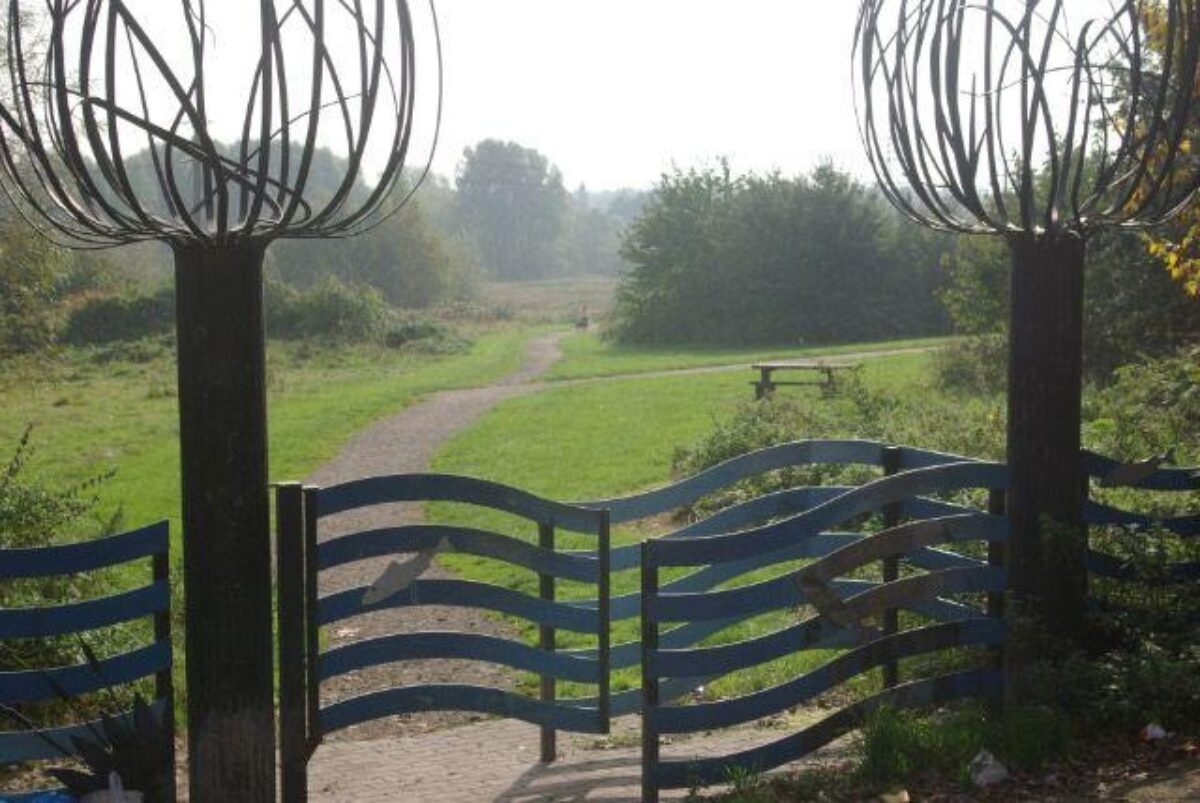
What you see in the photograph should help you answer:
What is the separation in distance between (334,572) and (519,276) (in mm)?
113123

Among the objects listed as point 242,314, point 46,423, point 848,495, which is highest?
point 242,314

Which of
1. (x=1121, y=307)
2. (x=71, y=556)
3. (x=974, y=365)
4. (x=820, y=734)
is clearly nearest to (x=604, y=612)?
(x=820, y=734)

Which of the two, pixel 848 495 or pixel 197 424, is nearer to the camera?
pixel 197 424

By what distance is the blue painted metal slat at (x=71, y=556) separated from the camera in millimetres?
5000

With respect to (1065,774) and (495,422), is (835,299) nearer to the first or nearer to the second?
(495,422)

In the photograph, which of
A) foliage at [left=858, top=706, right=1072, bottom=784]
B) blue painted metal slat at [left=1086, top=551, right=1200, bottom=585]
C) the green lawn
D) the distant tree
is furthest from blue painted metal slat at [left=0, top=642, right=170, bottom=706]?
the distant tree

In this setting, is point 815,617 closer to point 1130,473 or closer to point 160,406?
point 1130,473

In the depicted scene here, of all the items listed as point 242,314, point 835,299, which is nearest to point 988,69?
point 242,314

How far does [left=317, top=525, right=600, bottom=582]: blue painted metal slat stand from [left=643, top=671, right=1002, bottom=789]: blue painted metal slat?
3.39 ft

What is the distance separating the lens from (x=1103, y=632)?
6.33 metres

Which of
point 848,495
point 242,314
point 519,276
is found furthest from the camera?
point 519,276

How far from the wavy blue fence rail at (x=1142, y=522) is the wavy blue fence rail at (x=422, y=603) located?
217cm

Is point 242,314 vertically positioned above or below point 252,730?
above

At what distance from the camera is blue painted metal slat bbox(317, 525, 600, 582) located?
17.9 feet
